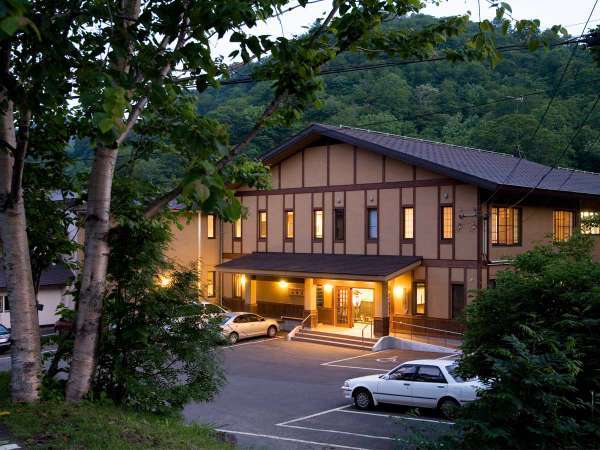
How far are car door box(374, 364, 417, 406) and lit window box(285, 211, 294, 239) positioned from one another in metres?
17.5

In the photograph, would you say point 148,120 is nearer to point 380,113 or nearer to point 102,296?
point 102,296

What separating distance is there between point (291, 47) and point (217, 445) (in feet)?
16.5

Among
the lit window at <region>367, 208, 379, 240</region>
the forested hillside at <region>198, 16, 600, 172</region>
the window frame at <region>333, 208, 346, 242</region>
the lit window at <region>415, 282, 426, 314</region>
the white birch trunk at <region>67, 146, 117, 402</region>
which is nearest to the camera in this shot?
the white birch trunk at <region>67, 146, 117, 402</region>

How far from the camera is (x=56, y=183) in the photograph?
1081 centimetres

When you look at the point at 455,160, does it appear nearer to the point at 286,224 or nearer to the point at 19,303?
the point at 286,224

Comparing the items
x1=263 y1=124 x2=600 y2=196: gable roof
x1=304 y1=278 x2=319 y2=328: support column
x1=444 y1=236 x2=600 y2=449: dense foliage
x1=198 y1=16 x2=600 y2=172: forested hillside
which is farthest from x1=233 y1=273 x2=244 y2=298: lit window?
x1=444 y1=236 x2=600 y2=449: dense foliage

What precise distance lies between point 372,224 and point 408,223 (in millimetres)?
2011

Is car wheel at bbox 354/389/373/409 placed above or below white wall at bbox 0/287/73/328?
below

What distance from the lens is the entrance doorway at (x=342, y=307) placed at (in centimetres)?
3195

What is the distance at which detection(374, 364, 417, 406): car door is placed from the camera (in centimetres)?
1720

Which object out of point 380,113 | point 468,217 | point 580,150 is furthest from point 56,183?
point 580,150

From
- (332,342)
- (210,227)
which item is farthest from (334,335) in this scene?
(210,227)

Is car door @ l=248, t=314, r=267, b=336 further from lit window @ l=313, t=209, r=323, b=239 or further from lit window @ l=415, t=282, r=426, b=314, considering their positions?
lit window @ l=415, t=282, r=426, b=314

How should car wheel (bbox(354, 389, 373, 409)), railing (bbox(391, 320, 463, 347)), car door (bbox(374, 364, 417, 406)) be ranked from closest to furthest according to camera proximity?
car door (bbox(374, 364, 417, 406))
car wheel (bbox(354, 389, 373, 409))
railing (bbox(391, 320, 463, 347))
